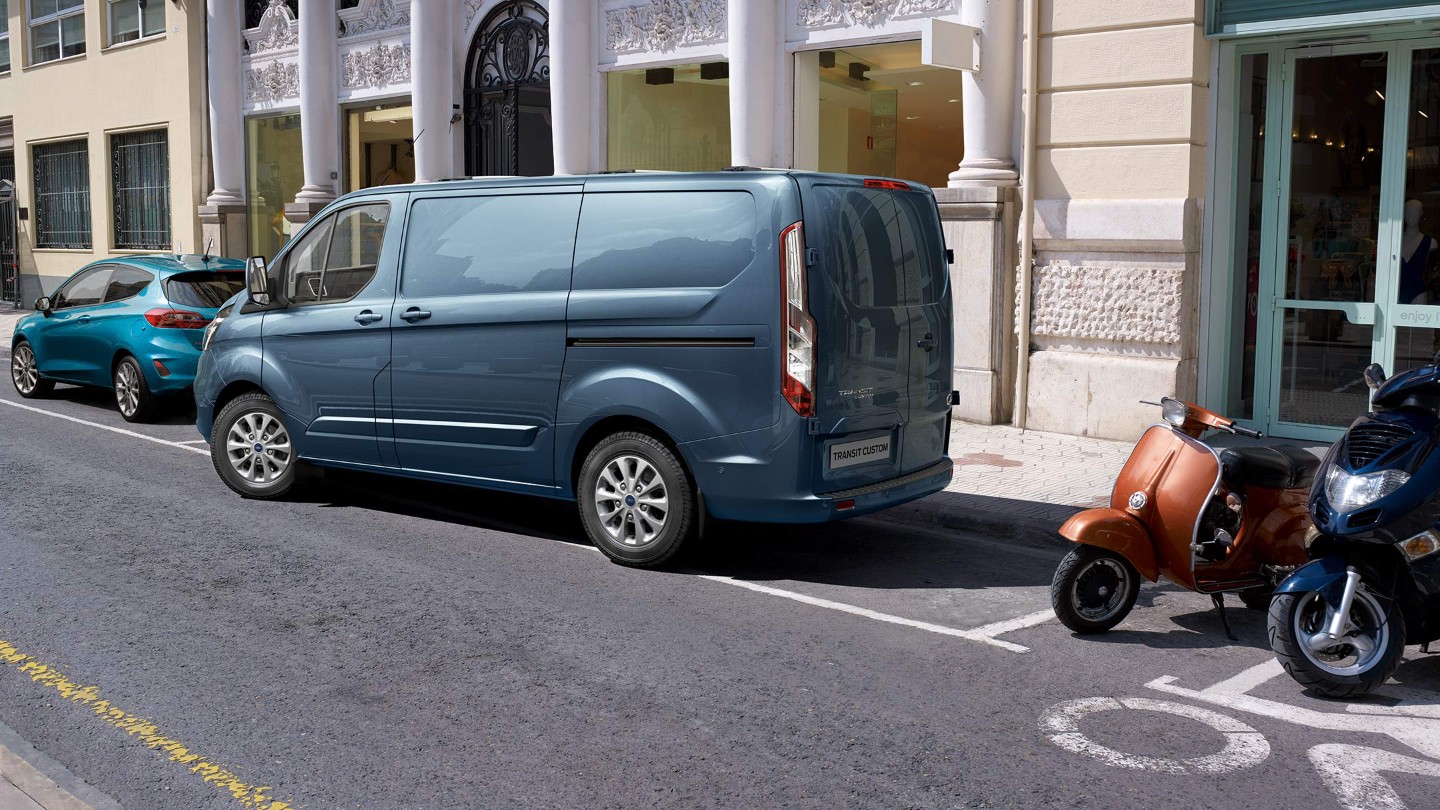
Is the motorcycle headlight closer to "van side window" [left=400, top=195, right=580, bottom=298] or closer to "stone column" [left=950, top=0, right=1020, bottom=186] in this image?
"van side window" [left=400, top=195, right=580, bottom=298]

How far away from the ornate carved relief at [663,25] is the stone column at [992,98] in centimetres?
340

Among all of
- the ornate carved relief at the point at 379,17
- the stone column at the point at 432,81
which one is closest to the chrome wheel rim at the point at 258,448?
the stone column at the point at 432,81

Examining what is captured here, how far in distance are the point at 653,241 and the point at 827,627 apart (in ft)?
7.13

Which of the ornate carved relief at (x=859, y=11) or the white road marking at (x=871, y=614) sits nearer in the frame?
the white road marking at (x=871, y=614)

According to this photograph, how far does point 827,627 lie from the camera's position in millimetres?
5910

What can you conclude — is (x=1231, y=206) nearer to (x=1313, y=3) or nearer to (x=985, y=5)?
(x=1313, y=3)

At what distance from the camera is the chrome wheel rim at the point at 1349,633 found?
488cm

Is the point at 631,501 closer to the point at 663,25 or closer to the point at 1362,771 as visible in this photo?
the point at 1362,771

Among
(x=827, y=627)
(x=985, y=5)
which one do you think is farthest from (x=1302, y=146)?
(x=827, y=627)

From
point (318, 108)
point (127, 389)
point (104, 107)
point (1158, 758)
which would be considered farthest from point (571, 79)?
point (1158, 758)

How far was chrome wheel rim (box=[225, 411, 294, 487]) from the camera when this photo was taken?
8.59 m

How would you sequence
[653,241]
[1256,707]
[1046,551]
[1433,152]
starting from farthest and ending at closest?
[1433,152] → [1046,551] → [653,241] → [1256,707]

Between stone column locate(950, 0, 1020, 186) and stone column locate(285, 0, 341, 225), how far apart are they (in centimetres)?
1056

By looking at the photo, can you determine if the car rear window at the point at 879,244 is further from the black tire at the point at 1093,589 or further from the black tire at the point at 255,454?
the black tire at the point at 255,454
